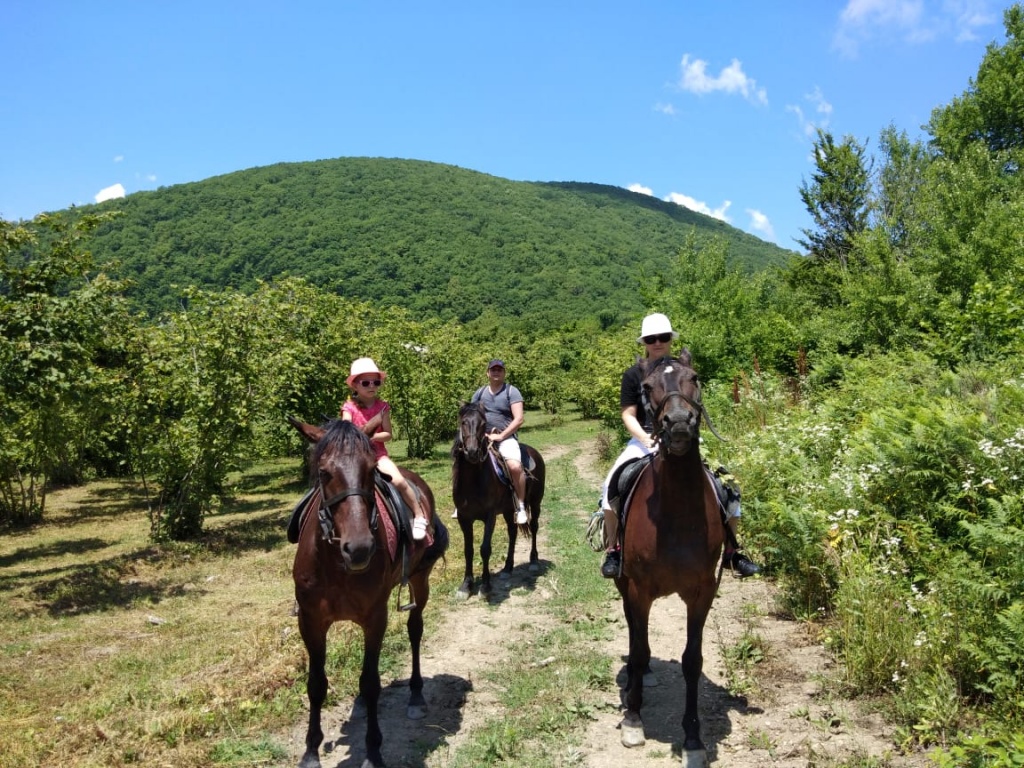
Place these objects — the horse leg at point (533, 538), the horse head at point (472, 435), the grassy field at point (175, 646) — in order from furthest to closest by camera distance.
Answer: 1. the horse leg at point (533, 538)
2. the horse head at point (472, 435)
3. the grassy field at point (175, 646)

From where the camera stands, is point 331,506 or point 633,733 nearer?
point 331,506

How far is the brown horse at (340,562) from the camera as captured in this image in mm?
4305

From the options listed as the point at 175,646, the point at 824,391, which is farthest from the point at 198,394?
the point at 824,391

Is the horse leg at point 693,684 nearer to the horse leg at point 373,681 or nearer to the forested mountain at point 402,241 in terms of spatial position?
the horse leg at point 373,681

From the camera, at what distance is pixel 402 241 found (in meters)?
105

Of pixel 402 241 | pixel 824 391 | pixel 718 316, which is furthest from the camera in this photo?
pixel 402 241

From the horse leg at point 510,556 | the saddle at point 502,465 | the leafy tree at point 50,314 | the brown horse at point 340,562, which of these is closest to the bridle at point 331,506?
the brown horse at point 340,562

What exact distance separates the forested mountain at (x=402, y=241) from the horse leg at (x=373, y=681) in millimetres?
72339

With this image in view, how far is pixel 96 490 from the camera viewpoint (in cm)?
2348

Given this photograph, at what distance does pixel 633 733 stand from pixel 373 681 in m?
1.94

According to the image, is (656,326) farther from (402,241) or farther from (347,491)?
(402,241)

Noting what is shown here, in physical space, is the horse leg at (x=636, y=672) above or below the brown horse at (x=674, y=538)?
below

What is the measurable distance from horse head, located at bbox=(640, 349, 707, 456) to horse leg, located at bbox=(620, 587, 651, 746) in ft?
4.49

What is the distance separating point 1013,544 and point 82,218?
42.5 ft
